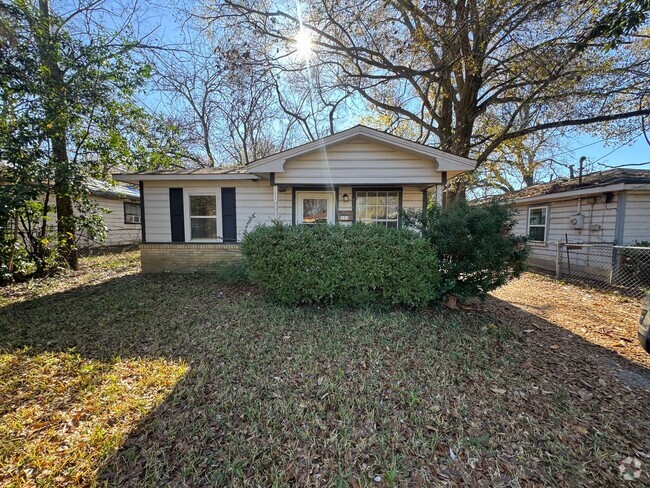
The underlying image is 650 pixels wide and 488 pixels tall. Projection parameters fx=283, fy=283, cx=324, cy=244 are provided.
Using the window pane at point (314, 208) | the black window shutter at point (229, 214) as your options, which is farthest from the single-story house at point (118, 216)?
the window pane at point (314, 208)

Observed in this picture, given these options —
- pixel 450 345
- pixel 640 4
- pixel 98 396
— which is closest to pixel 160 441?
pixel 98 396

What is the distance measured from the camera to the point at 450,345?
12.3ft

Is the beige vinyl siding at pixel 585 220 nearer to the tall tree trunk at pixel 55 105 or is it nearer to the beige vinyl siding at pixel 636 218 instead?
the beige vinyl siding at pixel 636 218

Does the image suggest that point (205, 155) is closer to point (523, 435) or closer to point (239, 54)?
point (239, 54)

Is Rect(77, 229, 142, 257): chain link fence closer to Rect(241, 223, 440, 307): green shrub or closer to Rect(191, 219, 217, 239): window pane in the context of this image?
Rect(191, 219, 217, 239): window pane

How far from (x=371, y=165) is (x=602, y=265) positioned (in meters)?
7.55

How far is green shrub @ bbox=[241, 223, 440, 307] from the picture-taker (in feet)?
15.2

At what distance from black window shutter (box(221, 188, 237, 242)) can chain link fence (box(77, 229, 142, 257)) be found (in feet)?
26.0

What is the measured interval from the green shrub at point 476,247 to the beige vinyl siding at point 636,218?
6451 mm

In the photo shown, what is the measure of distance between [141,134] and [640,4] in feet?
36.7

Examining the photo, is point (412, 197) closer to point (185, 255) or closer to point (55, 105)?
point (185, 255)

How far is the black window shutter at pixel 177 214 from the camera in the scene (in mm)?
8664

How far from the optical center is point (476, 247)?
4.39 m

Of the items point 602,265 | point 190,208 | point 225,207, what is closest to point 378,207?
point 225,207
